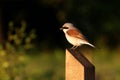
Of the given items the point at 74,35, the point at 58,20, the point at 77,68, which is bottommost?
the point at 58,20

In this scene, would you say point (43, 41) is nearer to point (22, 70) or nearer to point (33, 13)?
point (33, 13)

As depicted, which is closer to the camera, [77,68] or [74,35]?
[77,68]

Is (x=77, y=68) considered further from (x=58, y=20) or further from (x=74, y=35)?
(x=58, y=20)

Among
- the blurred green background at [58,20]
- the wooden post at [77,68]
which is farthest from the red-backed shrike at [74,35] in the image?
the blurred green background at [58,20]

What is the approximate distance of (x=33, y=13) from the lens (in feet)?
82.2

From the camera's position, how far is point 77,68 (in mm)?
4848

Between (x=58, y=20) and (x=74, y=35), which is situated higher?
(x=74, y=35)

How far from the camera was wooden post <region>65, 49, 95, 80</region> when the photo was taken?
15.8 ft

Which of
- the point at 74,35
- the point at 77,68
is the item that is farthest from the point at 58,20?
the point at 77,68

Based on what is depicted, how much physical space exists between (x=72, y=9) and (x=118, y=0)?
6.22 ft

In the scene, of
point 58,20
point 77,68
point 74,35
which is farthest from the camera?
point 58,20

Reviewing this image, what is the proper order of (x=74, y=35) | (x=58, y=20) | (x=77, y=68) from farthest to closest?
1. (x=58, y=20)
2. (x=74, y=35)
3. (x=77, y=68)

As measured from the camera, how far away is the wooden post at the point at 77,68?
482 cm

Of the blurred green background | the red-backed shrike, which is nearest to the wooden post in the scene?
the red-backed shrike
